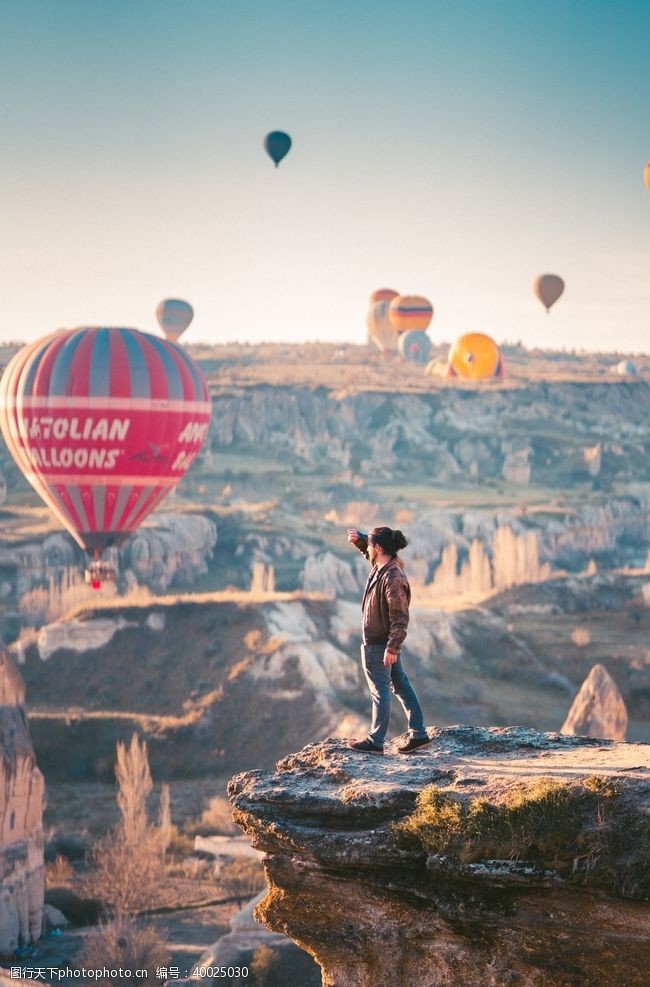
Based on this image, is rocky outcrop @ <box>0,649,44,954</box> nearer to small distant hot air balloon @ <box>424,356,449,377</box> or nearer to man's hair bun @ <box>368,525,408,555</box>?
man's hair bun @ <box>368,525,408,555</box>

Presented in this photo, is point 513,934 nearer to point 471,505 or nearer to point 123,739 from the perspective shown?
point 123,739

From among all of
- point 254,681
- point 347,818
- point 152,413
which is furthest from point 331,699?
point 347,818

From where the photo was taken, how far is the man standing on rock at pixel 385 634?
11742mm

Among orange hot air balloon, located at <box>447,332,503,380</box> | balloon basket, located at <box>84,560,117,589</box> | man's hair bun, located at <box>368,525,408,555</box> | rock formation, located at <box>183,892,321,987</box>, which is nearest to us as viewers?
man's hair bun, located at <box>368,525,408,555</box>

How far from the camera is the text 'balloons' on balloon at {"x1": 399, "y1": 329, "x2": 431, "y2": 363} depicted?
140m

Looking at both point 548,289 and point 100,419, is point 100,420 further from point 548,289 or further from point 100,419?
point 548,289

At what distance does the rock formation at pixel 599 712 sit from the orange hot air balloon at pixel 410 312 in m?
96.8

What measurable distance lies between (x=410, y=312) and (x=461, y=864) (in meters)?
128

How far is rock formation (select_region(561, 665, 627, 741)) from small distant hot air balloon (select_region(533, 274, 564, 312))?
7189 centimetres

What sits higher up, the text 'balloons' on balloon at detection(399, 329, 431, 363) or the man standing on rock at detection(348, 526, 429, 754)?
the text 'balloons' on balloon at detection(399, 329, 431, 363)

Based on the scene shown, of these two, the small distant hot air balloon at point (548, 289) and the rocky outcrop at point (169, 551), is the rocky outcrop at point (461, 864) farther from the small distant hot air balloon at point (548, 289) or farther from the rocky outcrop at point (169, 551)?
the small distant hot air balloon at point (548, 289)

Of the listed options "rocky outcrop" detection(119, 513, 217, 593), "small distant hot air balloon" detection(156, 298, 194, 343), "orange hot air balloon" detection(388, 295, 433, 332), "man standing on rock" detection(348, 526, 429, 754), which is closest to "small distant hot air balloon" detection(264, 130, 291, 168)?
"rocky outcrop" detection(119, 513, 217, 593)

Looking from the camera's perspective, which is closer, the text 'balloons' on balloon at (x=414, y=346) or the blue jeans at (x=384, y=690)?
the blue jeans at (x=384, y=690)

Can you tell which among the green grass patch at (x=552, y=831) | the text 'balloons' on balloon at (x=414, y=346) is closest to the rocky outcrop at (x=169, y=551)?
the text 'balloons' on balloon at (x=414, y=346)
